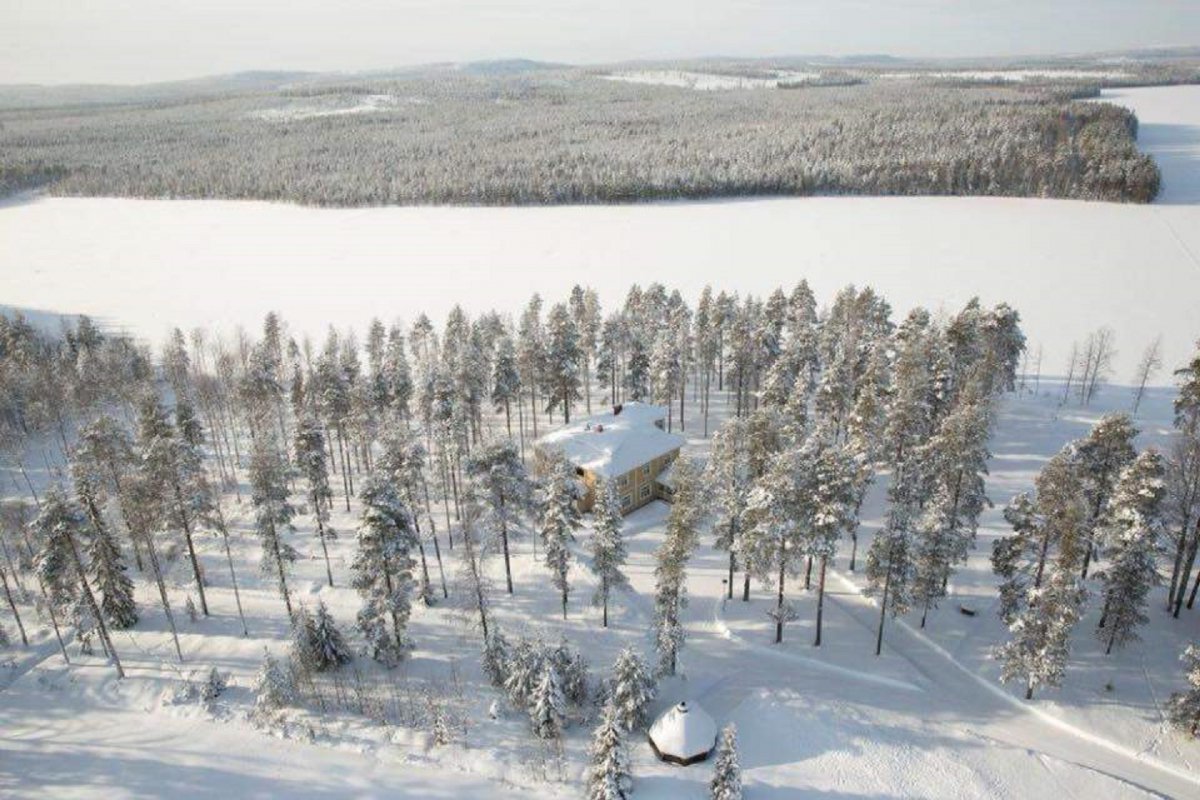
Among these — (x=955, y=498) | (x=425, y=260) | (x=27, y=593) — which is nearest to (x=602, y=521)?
(x=955, y=498)

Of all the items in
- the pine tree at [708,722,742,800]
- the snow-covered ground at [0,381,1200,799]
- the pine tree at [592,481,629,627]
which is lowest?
the snow-covered ground at [0,381,1200,799]

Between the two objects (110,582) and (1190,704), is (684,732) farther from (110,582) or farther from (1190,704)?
(110,582)

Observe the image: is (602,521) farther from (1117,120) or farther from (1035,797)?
(1117,120)

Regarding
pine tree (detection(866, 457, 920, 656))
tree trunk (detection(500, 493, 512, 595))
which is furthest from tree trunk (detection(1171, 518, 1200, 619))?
tree trunk (detection(500, 493, 512, 595))

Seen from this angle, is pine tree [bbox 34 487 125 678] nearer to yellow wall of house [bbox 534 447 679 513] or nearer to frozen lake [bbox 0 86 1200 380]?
yellow wall of house [bbox 534 447 679 513]

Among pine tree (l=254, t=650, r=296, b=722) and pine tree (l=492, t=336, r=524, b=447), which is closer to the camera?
pine tree (l=254, t=650, r=296, b=722)

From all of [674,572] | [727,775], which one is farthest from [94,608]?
[727,775]

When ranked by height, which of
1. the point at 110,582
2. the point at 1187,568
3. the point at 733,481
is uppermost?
the point at 733,481

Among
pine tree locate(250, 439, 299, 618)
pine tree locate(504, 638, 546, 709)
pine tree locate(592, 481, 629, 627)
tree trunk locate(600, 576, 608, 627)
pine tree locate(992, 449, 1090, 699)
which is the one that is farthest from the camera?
tree trunk locate(600, 576, 608, 627)
